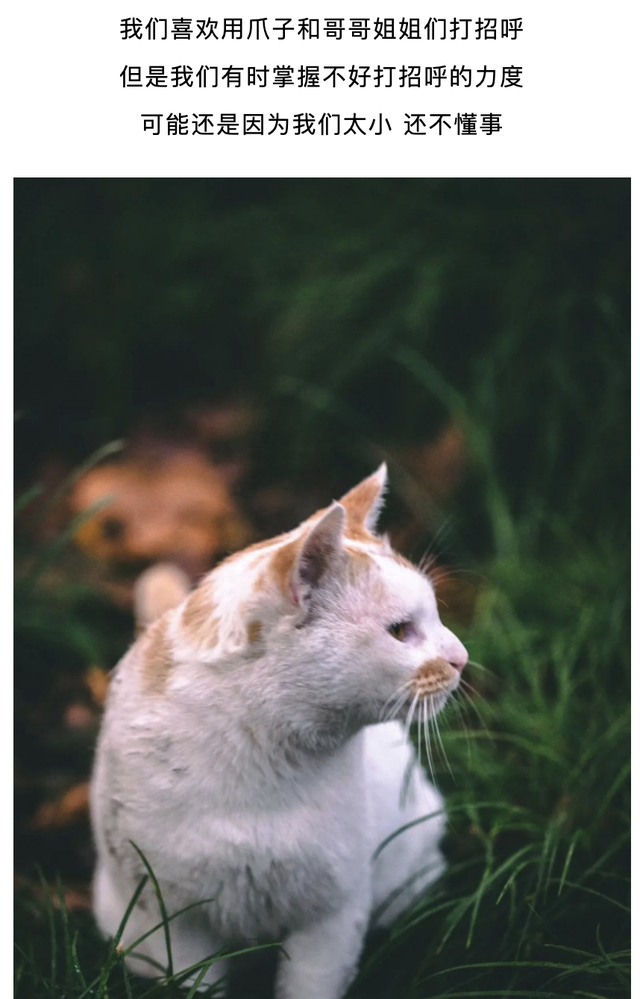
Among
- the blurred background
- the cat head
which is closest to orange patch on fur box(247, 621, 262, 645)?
the cat head

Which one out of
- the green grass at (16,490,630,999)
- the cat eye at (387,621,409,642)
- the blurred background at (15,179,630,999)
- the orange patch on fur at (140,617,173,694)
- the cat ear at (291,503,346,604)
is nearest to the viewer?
the cat ear at (291,503,346,604)

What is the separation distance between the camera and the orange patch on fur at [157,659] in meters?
1.74

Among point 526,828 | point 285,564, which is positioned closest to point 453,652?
point 285,564

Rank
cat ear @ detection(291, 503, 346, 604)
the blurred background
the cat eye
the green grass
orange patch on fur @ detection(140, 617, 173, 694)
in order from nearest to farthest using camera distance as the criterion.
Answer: cat ear @ detection(291, 503, 346, 604) → the cat eye → orange patch on fur @ detection(140, 617, 173, 694) → the green grass → the blurred background

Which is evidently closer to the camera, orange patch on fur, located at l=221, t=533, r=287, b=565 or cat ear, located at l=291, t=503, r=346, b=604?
cat ear, located at l=291, t=503, r=346, b=604

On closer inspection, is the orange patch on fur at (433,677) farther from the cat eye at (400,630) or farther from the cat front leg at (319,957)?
the cat front leg at (319,957)

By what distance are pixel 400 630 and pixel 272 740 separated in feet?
0.94

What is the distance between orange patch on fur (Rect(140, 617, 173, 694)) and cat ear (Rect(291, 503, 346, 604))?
0.31 meters

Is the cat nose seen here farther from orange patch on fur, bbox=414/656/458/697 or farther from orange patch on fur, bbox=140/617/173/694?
orange patch on fur, bbox=140/617/173/694

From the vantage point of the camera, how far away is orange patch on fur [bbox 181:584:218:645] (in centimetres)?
168

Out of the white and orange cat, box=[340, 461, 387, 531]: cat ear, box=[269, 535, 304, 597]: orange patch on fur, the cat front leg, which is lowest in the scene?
the cat front leg

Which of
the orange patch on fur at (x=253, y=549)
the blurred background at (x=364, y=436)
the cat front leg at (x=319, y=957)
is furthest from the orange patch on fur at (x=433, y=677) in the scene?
the blurred background at (x=364, y=436)

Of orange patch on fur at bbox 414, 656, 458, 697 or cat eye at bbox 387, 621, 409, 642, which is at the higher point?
cat eye at bbox 387, 621, 409, 642

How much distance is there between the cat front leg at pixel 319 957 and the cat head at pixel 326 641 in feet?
1.34
